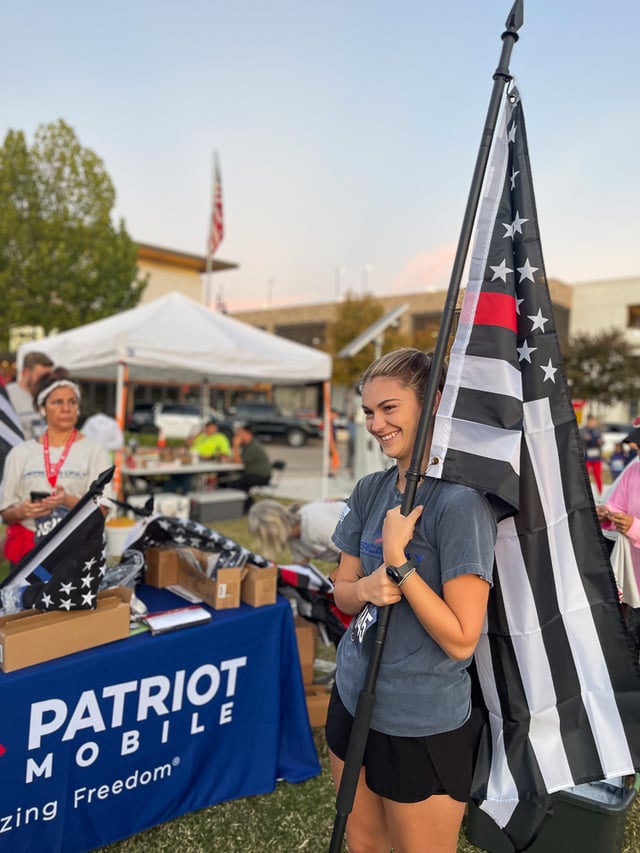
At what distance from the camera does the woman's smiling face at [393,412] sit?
146 centimetres

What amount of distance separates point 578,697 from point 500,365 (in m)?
0.93

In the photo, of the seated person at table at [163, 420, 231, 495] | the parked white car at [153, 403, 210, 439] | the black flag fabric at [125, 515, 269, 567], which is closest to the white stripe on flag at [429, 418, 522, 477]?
the black flag fabric at [125, 515, 269, 567]

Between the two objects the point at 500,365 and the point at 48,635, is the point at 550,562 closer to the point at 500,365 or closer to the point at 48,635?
the point at 500,365

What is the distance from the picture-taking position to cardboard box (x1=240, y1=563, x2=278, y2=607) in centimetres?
277

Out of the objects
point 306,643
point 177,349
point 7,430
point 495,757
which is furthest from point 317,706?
point 177,349

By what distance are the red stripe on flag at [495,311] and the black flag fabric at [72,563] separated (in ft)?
4.88

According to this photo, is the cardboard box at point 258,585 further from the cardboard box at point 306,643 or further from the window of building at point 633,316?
the window of building at point 633,316

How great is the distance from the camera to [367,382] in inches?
59.5

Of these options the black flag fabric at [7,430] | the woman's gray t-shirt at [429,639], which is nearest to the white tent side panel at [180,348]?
the black flag fabric at [7,430]

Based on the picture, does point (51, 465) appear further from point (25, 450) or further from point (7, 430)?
point (7, 430)

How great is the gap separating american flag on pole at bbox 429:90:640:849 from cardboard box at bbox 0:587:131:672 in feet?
4.75

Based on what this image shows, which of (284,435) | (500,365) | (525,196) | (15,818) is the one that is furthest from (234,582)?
(284,435)

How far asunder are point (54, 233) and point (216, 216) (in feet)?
20.0

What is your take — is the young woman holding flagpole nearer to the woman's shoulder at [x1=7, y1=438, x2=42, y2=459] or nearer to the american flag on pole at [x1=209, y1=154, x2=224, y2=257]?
the woman's shoulder at [x1=7, y1=438, x2=42, y2=459]
